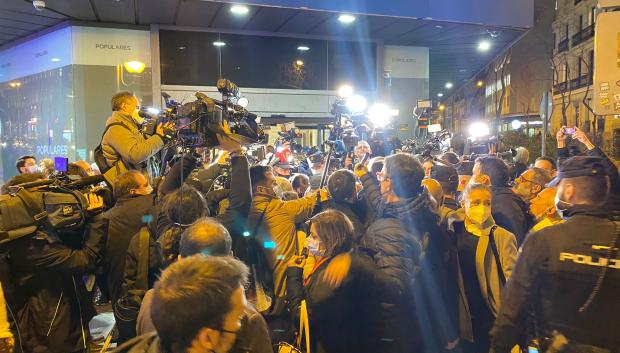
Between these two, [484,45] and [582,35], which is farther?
[582,35]

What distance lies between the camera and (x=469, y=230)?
3309 millimetres

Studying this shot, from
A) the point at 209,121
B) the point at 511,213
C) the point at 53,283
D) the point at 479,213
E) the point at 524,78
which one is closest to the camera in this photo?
the point at 53,283

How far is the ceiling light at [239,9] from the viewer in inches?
404

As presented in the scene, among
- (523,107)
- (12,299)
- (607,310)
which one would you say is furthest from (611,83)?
(523,107)

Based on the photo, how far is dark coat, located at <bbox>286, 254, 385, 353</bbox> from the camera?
2.58 meters

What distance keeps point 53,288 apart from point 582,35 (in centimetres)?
4235

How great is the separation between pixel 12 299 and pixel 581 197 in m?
3.28

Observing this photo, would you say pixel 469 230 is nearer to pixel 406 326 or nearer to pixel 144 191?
pixel 406 326

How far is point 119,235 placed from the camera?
3326mm

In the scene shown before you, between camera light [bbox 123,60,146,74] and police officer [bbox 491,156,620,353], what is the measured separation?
11175 mm

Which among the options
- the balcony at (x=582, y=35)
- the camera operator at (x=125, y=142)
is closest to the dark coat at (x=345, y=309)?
the camera operator at (x=125, y=142)

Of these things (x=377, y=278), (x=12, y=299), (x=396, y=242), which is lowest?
(x=12, y=299)

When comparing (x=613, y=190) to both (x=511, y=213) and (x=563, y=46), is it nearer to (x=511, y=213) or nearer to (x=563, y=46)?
(x=511, y=213)

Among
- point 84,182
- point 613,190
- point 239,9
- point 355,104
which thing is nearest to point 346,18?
point 239,9
